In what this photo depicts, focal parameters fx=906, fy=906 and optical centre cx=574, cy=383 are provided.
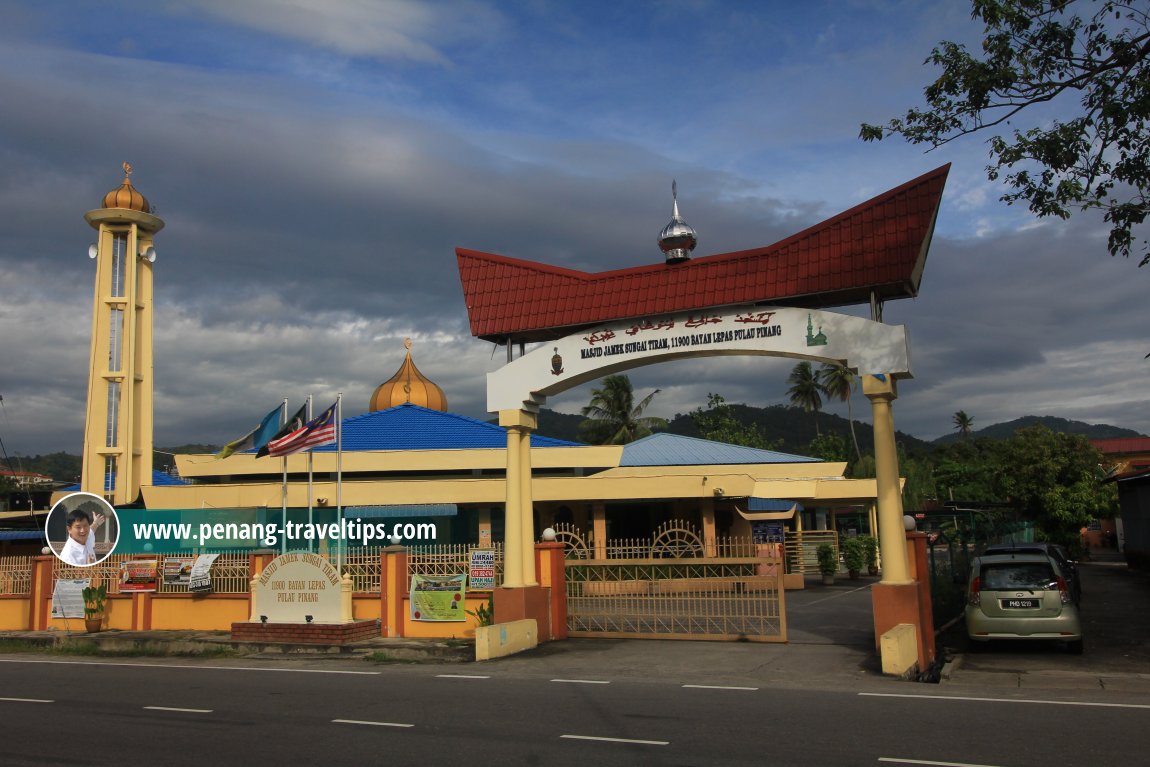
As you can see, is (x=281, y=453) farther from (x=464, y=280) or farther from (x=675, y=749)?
(x=675, y=749)

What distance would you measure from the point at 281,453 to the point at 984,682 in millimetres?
13118

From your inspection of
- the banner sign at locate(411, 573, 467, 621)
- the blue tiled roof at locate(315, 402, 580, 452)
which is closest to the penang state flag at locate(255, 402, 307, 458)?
the banner sign at locate(411, 573, 467, 621)

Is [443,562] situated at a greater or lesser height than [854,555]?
greater

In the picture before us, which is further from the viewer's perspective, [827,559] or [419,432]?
[419,432]

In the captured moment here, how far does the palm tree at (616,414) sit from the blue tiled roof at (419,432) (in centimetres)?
2297

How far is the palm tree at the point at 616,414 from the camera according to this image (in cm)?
5847

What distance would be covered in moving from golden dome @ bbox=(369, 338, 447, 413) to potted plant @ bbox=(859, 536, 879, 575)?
19.8m

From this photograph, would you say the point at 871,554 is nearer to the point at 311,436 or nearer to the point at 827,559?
the point at 827,559

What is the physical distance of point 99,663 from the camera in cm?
1507

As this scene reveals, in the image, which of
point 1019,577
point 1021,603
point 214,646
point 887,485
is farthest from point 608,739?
→ point 214,646

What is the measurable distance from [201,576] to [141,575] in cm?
167

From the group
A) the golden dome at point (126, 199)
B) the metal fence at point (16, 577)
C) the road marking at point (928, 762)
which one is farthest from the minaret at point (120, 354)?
the road marking at point (928, 762)

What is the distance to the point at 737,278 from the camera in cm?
1384

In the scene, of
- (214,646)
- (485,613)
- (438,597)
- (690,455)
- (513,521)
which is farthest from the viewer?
(690,455)
